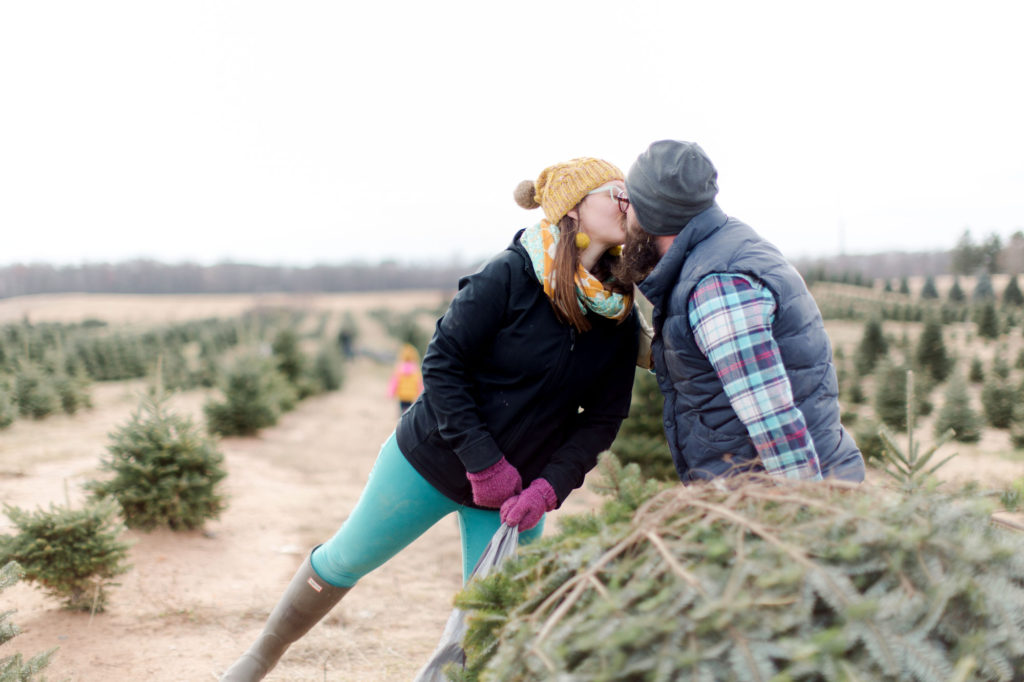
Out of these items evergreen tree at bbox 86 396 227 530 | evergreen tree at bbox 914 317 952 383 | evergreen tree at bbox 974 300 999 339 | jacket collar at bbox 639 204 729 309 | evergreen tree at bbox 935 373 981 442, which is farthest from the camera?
evergreen tree at bbox 974 300 999 339

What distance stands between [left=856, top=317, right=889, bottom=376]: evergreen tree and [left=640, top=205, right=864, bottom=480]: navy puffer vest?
609 inches

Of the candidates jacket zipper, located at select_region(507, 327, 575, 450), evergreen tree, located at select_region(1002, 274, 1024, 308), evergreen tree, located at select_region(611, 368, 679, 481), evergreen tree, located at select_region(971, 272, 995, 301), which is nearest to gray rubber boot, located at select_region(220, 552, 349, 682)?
jacket zipper, located at select_region(507, 327, 575, 450)

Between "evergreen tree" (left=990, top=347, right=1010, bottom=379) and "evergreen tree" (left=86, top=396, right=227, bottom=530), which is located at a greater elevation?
"evergreen tree" (left=86, top=396, right=227, bottom=530)

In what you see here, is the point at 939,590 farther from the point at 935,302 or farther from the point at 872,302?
the point at 872,302

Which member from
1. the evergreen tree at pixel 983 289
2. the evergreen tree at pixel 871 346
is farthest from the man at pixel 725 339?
the evergreen tree at pixel 983 289

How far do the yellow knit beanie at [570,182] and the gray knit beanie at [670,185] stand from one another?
171 millimetres

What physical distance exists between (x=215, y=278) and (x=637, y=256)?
76.2 meters

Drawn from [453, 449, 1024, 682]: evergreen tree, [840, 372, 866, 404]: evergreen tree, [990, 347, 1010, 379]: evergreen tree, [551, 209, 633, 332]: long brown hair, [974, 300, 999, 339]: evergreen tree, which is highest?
[551, 209, 633, 332]: long brown hair

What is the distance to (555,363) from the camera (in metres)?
2.28

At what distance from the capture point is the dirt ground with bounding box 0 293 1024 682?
345 centimetres

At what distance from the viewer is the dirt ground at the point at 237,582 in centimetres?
345

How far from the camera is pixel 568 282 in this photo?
2.15 m

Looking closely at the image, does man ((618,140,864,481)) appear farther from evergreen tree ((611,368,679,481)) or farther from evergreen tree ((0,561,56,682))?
evergreen tree ((611,368,679,481))

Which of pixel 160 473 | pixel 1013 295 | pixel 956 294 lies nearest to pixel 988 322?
pixel 1013 295
